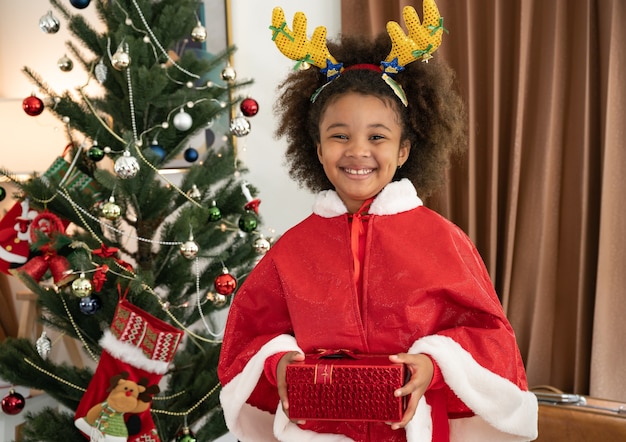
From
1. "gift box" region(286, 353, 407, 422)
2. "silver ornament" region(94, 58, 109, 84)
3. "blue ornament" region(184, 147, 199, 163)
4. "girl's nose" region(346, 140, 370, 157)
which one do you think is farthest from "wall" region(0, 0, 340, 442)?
"gift box" region(286, 353, 407, 422)

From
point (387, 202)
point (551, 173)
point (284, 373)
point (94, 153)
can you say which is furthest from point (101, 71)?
point (551, 173)

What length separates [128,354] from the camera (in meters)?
1.92

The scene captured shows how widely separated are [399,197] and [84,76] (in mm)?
2245

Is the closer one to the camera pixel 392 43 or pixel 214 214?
pixel 392 43

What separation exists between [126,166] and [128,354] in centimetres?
50

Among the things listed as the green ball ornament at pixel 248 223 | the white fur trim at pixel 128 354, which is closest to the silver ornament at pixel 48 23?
the green ball ornament at pixel 248 223

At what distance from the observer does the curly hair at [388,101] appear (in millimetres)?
1374

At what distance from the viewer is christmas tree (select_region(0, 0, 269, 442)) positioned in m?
1.92

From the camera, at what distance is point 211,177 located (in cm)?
213

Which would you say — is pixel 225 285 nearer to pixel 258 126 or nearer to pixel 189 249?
pixel 189 249

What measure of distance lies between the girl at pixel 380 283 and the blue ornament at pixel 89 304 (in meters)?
0.62

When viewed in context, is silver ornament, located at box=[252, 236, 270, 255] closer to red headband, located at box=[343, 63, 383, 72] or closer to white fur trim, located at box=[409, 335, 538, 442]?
red headband, located at box=[343, 63, 383, 72]

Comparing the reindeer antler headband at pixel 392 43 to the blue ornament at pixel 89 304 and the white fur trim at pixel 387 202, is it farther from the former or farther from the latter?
the blue ornament at pixel 89 304

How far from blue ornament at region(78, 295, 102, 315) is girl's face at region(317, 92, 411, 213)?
0.89 metres
